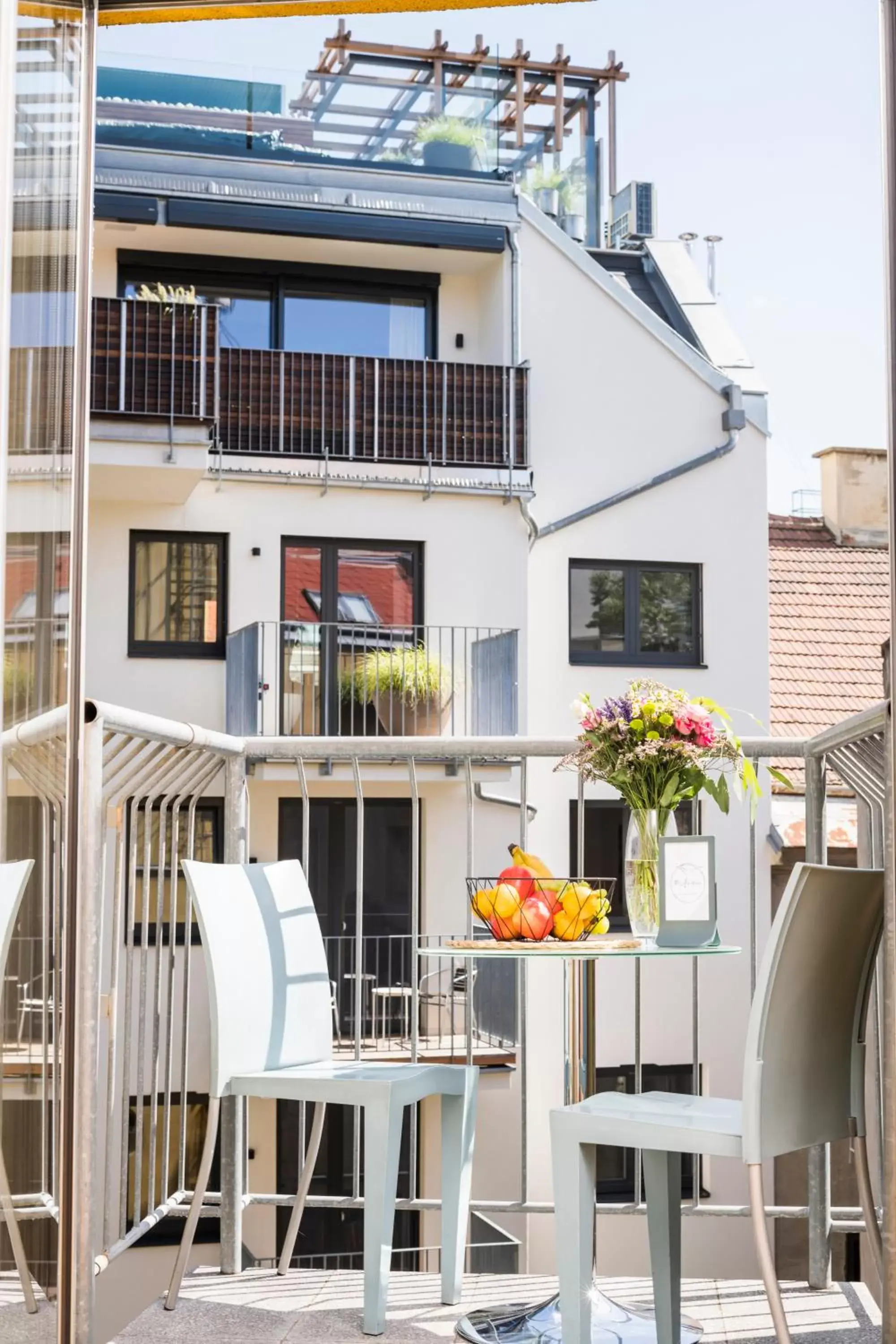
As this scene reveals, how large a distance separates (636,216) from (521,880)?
527 inches

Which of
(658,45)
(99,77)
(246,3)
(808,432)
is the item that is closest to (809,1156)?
(246,3)

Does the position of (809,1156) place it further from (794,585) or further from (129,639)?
(794,585)

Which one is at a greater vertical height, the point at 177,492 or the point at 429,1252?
the point at 177,492

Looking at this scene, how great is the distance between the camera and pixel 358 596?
476 inches

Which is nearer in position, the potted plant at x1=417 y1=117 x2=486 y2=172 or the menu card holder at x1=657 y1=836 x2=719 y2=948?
the menu card holder at x1=657 y1=836 x2=719 y2=948

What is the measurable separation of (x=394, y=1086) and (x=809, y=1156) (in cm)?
92

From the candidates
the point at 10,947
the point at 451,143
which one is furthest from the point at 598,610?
the point at 10,947

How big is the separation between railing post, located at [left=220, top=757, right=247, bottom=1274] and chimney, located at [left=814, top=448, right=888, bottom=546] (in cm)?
1251

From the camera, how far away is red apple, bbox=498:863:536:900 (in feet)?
8.54

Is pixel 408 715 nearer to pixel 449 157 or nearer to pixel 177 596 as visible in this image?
pixel 177 596

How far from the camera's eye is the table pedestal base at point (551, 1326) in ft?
8.46

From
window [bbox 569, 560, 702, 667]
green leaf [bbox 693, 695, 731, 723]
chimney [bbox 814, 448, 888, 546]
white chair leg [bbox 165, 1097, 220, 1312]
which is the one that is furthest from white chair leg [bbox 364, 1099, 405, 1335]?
chimney [bbox 814, 448, 888, 546]

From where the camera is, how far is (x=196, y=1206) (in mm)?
2791

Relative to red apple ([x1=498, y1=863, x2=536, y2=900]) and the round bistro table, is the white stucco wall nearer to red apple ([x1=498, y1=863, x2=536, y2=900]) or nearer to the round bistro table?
the round bistro table
